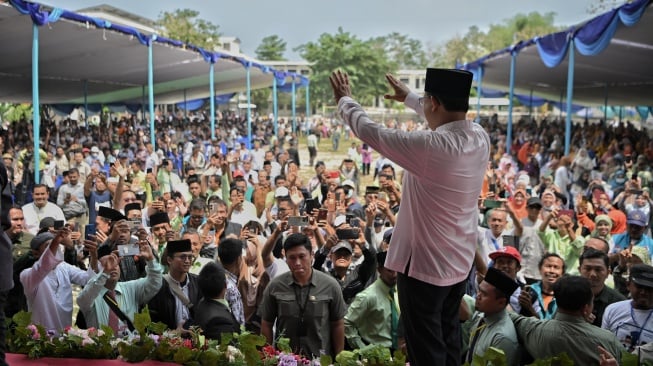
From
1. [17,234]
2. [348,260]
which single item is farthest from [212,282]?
[17,234]

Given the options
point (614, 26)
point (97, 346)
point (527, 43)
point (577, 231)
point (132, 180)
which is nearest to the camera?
point (97, 346)

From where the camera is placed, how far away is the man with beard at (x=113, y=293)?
3.86m

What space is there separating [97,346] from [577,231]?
5.29 metres

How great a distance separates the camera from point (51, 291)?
4.31 metres

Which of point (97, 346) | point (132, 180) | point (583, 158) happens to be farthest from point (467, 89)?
point (583, 158)

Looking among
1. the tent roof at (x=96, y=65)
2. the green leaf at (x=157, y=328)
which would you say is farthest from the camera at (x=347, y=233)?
the tent roof at (x=96, y=65)

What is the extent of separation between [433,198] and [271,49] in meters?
70.6

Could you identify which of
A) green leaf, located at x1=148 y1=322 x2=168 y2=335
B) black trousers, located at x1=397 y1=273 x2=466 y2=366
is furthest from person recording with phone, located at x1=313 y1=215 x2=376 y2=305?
black trousers, located at x1=397 y1=273 x2=466 y2=366

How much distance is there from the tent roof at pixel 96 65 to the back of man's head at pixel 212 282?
6.69 meters

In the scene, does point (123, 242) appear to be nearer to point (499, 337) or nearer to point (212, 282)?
point (212, 282)

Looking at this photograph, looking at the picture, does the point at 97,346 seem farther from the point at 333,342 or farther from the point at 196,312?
the point at 333,342

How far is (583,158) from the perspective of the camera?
11.9 metres

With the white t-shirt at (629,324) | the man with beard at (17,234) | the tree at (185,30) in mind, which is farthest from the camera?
the tree at (185,30)

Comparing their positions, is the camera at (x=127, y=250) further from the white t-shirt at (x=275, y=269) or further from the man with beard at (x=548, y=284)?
the man with beard at (x=548, y=284)
